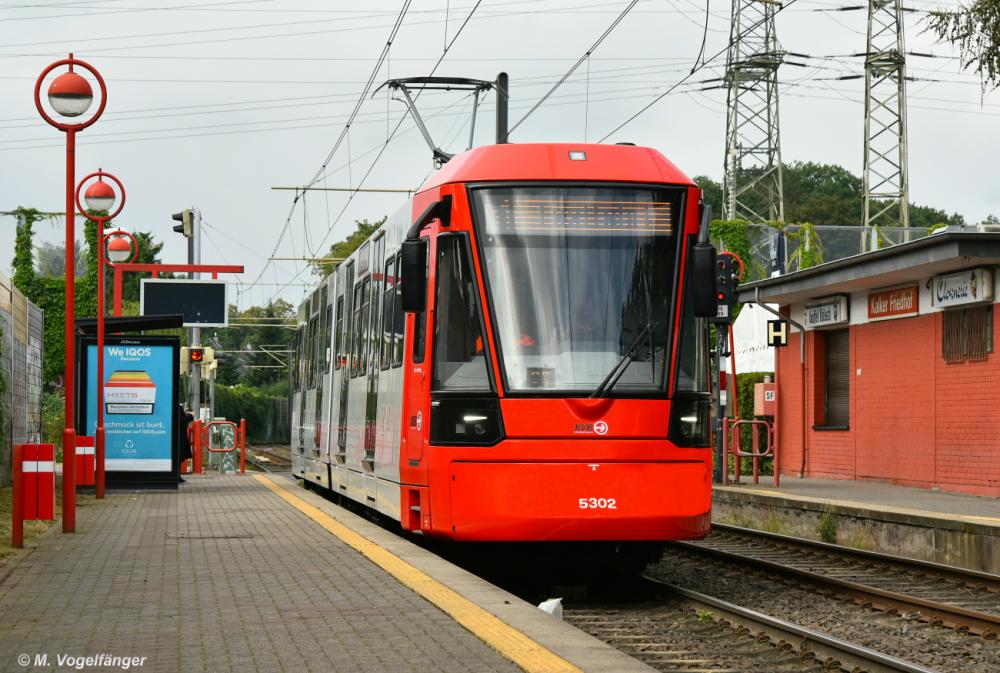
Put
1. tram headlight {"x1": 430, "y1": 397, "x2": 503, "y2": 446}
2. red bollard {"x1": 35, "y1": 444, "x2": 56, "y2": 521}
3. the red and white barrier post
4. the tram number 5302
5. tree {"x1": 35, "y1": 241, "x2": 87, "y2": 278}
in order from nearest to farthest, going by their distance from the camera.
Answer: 1. the tram number 5302
2. tram headlight {"x1": 430, "y1": 397, "x2": 503, "y2": 446}
3. the red and white barrier post
4. red bollard {"x1": 35, "y1": 444, "x2": 56, "y2": 521}
5. tree {"x1": 35, "y1": 241, "x2": 87, "y2": 278}

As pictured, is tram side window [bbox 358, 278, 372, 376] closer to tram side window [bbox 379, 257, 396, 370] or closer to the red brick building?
tram side window [bbox 379, 257, 396, 370]

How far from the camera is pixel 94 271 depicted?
210 feet

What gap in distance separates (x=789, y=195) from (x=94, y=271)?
141 ft

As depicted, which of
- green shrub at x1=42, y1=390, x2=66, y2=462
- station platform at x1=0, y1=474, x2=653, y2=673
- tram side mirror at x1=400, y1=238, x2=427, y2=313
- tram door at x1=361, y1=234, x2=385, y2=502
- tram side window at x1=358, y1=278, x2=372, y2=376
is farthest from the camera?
green shrub at x1=42, y1=390, x2=66, y2=462

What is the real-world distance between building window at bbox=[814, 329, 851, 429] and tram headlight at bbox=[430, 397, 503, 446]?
16.2 meters

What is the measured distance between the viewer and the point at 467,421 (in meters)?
11.2

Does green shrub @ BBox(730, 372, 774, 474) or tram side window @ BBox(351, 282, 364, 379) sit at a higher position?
tram side window @ BBox(351, 282, 364, 379)

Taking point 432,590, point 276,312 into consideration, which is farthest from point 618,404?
point 276,312

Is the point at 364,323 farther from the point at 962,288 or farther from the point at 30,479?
the point at 962,288

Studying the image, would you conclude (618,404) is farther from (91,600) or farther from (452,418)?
(91,600)

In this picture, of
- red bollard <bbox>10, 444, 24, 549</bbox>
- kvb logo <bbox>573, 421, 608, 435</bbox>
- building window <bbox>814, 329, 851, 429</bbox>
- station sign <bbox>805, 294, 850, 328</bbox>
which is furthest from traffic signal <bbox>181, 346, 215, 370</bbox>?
kvb logo <bbox>573, 421, 608, 435</bbox>

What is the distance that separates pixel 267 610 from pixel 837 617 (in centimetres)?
467

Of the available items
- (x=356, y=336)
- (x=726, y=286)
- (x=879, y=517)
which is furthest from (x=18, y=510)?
(x=726, y=286)

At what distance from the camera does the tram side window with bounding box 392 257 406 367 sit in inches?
500
